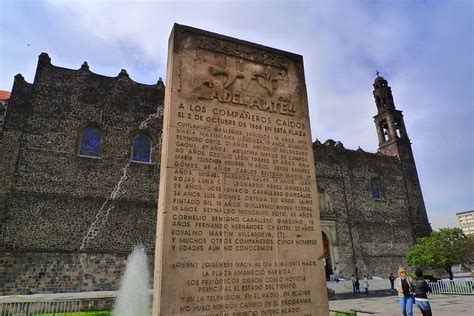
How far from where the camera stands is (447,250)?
18.1 m

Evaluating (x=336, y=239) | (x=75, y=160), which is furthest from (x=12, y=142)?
(x=336, y=239)

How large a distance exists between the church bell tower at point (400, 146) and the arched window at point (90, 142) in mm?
24796

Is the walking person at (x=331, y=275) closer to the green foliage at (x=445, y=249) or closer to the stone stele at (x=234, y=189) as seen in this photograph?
the green foliage at (x=445, y=249)

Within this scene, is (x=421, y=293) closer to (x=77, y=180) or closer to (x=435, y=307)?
(x=435, y=307)

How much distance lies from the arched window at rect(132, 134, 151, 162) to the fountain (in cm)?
501

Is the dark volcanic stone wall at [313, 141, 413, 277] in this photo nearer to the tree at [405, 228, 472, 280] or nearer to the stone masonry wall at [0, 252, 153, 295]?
the tree at [405, 228, 472, 280]

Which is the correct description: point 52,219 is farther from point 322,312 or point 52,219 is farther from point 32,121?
point 322,312

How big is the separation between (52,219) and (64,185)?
1.77m

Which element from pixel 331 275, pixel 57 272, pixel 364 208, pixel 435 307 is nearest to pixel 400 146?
pixel 364 208

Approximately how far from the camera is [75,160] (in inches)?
672

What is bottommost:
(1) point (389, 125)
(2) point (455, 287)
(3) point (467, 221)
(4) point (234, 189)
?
(2) point (455, 287)

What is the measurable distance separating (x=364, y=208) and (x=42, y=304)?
75.2 ft

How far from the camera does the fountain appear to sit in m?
9.37

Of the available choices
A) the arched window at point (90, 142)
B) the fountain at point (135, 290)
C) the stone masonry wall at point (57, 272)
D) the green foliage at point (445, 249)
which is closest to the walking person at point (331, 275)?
the green foliage at point (445, 249)
